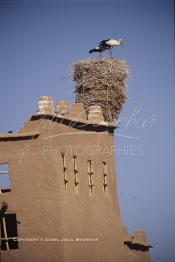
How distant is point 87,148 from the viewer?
24.3m

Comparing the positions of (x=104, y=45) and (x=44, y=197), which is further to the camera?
(x=104, y=45)

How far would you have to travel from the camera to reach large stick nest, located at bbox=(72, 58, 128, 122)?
Answer: 2647cm

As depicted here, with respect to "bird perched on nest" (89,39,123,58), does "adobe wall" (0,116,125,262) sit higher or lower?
lower

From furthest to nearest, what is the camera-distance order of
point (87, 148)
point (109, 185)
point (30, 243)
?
point (109, 185)
point (87, 148)
point (30, 243)

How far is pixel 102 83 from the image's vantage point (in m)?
26.5

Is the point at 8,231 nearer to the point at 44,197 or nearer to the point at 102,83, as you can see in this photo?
the point at 44,197

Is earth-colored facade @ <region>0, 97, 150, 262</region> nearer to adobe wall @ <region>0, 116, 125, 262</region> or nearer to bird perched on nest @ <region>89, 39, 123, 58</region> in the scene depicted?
adobe wall @ <region>0, 116, 125, 262</region>

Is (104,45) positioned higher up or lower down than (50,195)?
higher up

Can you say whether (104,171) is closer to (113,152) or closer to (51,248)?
(113,152)

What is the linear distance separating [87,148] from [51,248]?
4.54 metres

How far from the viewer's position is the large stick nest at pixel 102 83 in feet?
86.8

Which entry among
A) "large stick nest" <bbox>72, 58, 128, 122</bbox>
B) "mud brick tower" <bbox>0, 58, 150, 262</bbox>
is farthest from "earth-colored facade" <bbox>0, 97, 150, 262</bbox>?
"large stick nest" <bbox>72, 58, 128, 122</bbox>

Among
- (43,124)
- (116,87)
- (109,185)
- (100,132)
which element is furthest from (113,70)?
(43,124)

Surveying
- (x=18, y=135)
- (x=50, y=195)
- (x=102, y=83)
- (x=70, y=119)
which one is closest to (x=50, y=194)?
(x=50, y=195)
